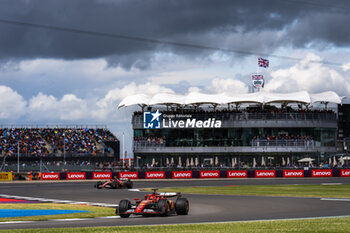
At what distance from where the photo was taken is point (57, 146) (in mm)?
86312

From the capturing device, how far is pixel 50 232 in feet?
50.9

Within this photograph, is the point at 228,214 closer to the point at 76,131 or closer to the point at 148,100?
the point at 148,100

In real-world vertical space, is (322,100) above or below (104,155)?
above

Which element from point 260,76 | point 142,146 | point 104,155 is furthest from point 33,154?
point 260,76

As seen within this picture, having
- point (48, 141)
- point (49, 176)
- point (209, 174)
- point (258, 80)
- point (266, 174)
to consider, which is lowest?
point (266, 174)

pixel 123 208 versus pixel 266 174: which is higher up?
pixel 266 174

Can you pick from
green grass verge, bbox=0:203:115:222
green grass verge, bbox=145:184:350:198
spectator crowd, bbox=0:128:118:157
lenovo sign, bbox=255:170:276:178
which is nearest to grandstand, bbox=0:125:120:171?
spectator crowd, bbox=0:128:118:157

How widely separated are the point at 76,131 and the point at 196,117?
2287 cm

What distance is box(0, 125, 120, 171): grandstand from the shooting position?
8244 centimetres

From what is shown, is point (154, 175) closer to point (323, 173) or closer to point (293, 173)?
point (293, 173)

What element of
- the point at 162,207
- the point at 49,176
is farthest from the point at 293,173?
the point at 162,207

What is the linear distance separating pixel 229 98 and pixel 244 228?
2595 inches

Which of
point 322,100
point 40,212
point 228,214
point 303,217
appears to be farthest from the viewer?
point 322,100

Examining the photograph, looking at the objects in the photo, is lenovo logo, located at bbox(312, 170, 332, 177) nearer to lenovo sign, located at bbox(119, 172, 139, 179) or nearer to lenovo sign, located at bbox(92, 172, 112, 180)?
lenovo sign, located at bbox(119, 172, 139, 179)
